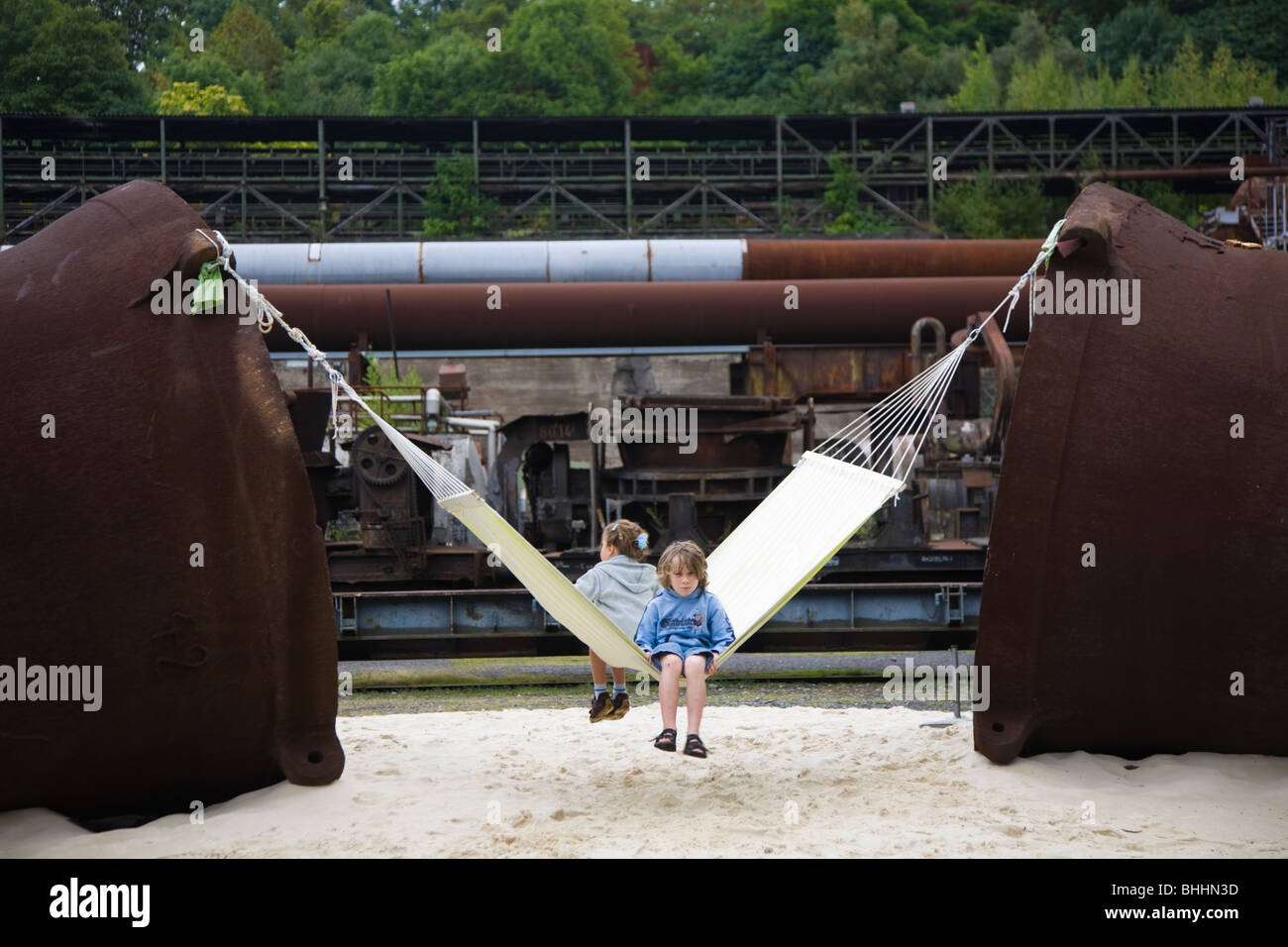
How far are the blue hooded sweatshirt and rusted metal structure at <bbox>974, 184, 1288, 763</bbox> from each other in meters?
1.12

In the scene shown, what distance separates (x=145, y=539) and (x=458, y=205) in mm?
25256

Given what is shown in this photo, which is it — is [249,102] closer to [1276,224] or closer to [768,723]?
[1276,224]

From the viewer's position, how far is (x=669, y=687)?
217 inches

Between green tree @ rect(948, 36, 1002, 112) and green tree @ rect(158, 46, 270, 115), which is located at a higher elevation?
green tree @ rect(158, 46, 270, 115)

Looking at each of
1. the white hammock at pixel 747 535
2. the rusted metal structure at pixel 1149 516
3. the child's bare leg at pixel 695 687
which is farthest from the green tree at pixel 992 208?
the child's bare leg at pixel 695 687

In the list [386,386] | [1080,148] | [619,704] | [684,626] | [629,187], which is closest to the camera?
[684,626]

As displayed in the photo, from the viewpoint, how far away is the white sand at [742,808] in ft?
15.1

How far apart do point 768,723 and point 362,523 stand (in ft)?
19.5

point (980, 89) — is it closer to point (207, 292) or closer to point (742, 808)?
point (742, 808)

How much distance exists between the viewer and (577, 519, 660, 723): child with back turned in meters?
6.20

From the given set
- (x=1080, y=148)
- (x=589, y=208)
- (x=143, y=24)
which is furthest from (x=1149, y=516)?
(x=143, y=24)

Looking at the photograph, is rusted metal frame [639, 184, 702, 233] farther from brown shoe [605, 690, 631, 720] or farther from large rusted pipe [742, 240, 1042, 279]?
brown shoe [605, 690, 631, 720]

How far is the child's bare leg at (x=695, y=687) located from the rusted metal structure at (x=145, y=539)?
1.53 meters

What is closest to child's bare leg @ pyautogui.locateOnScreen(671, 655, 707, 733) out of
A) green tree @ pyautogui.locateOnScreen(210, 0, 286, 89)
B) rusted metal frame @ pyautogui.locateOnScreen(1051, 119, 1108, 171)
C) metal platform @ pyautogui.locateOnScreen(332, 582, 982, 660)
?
metal platform @ pyautogui.locateOnScreen(332, 582, 982, 660)
